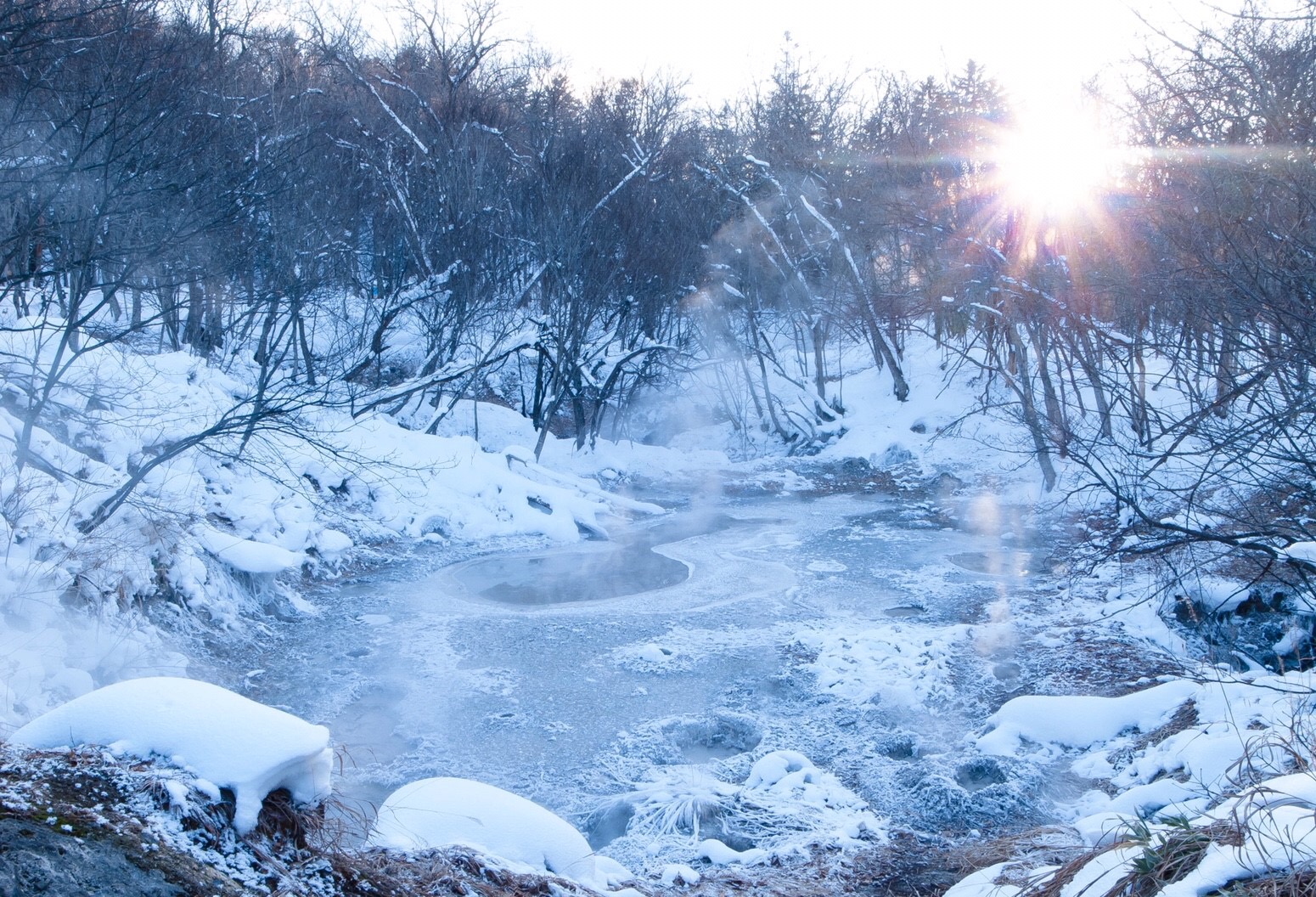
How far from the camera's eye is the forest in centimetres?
625

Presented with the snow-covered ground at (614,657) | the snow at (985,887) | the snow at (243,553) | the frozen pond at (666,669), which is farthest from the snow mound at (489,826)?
the snow at (243,553)

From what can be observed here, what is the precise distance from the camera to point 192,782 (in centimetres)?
278

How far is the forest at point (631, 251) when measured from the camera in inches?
246

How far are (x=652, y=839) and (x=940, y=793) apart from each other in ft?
6.09

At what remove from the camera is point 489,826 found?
4016 millimetres

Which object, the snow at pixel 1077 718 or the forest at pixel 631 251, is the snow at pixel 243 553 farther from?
the snow at pixel 1077 718

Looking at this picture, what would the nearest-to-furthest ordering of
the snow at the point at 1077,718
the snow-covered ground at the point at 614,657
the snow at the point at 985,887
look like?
1. the snow at the point at 985,887
2. the snow-covered ground at the point at 614,657
3. the snow at the point at 1077,718

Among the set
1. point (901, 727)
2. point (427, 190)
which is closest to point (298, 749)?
point (901, 727)

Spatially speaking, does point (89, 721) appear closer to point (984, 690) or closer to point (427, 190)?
point (984, 690)

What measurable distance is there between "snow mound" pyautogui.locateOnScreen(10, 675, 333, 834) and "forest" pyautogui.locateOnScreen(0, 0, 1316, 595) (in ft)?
15.1

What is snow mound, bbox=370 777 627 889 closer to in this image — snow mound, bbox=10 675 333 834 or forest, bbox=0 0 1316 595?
snow mound, bbox=10 675 333 834

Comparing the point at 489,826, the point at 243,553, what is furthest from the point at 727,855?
the point at 243,553

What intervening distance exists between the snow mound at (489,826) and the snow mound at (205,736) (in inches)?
33.0

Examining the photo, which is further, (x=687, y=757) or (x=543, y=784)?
(x=687, y=757)
